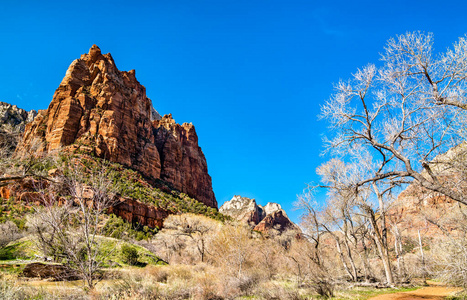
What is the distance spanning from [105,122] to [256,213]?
300ft

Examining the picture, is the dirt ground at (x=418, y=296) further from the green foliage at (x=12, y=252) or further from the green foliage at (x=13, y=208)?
the green foliage at (x=13, y=208)

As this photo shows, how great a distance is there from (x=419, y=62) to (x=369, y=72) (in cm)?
146

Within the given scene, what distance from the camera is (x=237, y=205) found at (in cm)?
15038

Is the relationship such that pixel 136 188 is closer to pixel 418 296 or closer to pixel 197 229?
pixel 197 229

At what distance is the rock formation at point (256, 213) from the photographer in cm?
11390

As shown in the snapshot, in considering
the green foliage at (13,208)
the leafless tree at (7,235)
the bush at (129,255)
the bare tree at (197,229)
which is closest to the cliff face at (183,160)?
the green foliage at (13,208)

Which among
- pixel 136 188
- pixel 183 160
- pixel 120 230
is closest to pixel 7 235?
pixel 120 230

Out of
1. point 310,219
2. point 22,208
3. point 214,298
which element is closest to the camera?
point 214,298

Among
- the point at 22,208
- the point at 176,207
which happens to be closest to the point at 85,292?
the point at 22,208

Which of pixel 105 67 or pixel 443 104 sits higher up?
pixel 105 67

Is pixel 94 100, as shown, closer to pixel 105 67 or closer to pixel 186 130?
pixel 105 67

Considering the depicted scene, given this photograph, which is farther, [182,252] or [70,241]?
[182,252]

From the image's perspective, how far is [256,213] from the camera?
134875 mm

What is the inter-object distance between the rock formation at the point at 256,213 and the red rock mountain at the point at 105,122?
3500 cm
